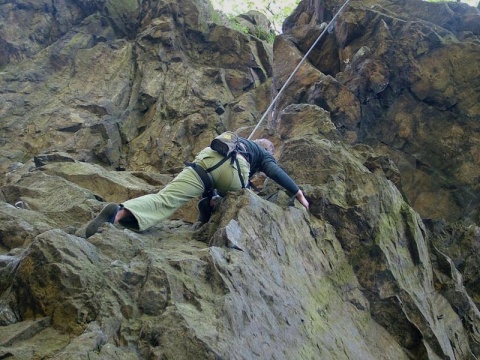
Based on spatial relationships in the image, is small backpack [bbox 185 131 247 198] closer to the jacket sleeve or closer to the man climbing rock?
the man climbing rock

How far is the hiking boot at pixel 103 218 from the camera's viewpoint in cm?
624

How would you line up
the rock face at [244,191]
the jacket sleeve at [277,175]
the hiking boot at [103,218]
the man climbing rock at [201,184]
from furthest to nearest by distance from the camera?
1. the jacket sleeve at [277,175]
2. the man climbing rock at [201,184]
3. the hiking boot at [103,218]
4. the rock face at [244,191]

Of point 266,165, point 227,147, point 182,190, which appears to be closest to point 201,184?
point 182,190

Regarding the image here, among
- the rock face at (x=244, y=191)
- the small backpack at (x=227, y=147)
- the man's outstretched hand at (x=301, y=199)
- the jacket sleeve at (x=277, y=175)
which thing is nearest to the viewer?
the rock face at (x=244, y=191)

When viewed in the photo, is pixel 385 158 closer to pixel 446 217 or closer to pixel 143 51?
pixel 446 217

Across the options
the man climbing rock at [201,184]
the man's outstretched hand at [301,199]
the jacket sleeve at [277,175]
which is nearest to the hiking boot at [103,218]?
the man climbing rock at [201,184]

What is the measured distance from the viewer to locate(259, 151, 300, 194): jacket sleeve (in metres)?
7.88

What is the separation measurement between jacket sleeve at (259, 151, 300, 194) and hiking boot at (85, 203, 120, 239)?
8.87 ft

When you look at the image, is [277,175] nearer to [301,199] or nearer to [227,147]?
[301,199]

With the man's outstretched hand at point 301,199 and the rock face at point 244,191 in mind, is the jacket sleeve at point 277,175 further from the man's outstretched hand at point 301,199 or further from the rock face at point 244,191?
the rock face at point 244,191

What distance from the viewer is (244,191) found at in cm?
719

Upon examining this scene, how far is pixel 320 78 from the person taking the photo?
14.7 m

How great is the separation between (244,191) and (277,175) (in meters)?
0.95

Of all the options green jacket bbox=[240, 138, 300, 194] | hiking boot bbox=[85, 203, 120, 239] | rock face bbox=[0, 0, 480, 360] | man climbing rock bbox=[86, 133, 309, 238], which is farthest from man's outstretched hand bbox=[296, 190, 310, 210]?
hiking boot bbox=[85, 203, 120, 239]
